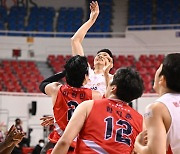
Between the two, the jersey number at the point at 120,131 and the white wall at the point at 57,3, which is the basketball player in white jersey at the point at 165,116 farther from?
the white wall at the point at 57,3

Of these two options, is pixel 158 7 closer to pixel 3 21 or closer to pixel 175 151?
pixel 3 21

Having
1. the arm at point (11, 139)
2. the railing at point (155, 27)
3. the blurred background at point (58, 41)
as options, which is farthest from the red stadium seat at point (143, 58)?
the arm at point (11, 139)

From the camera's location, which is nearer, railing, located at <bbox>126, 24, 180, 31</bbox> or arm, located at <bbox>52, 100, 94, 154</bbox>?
arm, located at <bbox>52, 100, 94, 154</bbox>

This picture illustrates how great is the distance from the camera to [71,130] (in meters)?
2.56

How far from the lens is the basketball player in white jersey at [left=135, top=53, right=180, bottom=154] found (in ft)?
7.48

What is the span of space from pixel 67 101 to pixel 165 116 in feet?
4.74

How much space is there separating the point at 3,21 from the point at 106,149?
1963 centimetres

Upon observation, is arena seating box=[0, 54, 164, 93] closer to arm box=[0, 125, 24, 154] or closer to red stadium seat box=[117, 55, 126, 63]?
red stadium seat box=[117, 55, 126, 63]

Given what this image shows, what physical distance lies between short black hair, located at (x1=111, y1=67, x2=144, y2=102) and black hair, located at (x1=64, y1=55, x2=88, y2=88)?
0.81m

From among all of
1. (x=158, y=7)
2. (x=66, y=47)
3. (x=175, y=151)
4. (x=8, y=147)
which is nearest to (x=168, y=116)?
(x=175, y=151)

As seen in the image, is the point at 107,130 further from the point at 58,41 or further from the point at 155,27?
the point at 155,27

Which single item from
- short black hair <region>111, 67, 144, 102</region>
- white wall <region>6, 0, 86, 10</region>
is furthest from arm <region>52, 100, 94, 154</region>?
white wall <region>6, 0, 86, 10</region>

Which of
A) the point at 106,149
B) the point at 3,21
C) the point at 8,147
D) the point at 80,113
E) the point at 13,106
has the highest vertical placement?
the point at 3,21

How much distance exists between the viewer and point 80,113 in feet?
8.54
